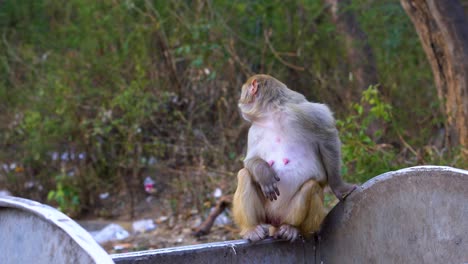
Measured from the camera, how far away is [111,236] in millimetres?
7281

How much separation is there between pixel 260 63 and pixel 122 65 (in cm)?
166

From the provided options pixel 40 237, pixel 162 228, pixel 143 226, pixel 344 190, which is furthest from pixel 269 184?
pixel 143 226

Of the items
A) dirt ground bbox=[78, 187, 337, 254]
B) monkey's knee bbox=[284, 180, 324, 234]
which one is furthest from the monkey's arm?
dirt ground bbox=[78, 187, 337, 254]

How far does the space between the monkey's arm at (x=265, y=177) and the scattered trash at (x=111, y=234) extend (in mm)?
3598

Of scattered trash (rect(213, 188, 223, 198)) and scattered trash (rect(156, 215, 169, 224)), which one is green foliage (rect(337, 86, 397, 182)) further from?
scattered trash (rect(156, 215, 169, 224))

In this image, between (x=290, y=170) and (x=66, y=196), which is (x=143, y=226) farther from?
(x=290, y=170)

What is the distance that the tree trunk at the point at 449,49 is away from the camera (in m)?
5.71

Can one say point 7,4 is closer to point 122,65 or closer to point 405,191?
point 122,65

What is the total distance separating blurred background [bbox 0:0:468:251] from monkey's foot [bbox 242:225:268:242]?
3.68 meters

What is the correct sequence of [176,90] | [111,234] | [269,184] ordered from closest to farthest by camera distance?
[269,184]
[111,234]
[176,90]

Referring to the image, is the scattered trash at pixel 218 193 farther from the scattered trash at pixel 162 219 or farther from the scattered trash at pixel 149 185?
the scattered trash at pixel 149 185

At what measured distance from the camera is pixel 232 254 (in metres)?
3.60

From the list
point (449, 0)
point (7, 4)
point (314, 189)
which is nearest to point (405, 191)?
point (314, 189)

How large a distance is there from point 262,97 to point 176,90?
4.50 metres
